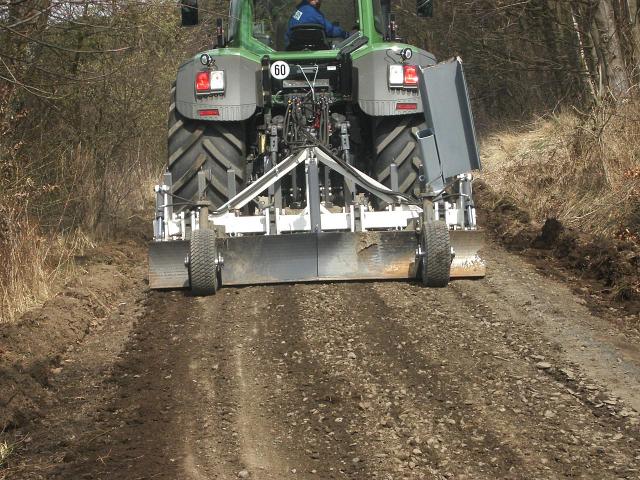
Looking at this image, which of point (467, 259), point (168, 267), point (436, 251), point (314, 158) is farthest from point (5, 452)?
point (467, 259)

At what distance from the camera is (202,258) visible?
6449 millimetres

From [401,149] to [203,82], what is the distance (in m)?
1.68

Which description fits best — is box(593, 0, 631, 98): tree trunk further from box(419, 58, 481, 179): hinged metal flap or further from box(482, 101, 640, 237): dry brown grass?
box(419, 58, 481, 179): hinged metal flap

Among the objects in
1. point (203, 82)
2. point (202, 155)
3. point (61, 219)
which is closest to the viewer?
point (203, 82)

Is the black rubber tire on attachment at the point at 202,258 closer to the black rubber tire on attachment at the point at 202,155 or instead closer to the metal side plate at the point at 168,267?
the metal side plate at the point at 168,267

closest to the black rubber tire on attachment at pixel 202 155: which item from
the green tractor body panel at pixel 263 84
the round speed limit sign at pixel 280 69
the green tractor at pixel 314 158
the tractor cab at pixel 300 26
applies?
the green tractor at pixel 314 158

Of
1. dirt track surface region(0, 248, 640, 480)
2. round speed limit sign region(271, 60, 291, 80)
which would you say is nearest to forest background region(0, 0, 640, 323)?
round speed limit sign region(271, 60, 291, 80)

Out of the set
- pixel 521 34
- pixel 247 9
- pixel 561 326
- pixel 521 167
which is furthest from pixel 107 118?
pixel 521 34

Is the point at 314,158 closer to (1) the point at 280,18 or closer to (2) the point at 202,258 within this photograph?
(2) the point at 202,258

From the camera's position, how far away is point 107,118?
10.9 metres

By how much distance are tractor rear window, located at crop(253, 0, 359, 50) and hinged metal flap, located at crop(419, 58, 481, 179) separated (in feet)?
4.16

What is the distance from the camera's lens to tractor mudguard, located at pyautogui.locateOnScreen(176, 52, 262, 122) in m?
7.48

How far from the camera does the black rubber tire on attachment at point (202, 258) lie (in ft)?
21.2

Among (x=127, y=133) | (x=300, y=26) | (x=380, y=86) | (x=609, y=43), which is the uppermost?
(x=609, y=43)
